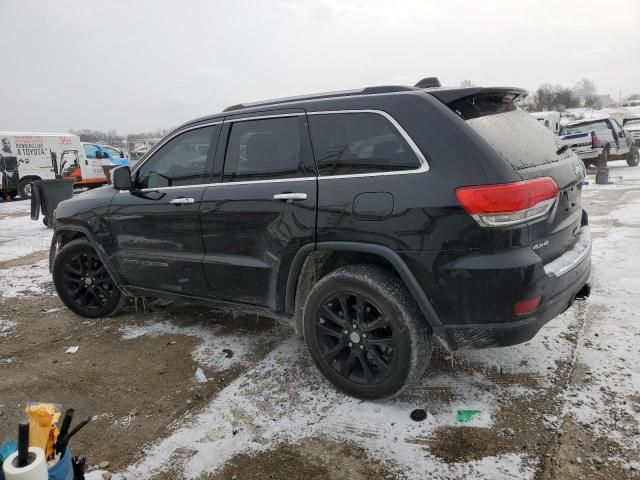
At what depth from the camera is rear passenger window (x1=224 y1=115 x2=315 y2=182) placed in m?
3.18

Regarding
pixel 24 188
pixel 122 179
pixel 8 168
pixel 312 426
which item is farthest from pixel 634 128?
pixel 8 168

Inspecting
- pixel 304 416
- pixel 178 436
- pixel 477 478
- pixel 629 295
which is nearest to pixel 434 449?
pixel 477 478

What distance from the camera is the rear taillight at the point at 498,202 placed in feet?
8.04

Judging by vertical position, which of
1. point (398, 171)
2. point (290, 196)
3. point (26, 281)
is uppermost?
point (398, 171)

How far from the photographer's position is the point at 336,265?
320 cm

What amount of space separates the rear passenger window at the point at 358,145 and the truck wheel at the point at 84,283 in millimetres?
2681

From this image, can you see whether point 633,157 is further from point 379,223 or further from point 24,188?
point 24,188

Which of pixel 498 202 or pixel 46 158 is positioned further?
pixel 46 158

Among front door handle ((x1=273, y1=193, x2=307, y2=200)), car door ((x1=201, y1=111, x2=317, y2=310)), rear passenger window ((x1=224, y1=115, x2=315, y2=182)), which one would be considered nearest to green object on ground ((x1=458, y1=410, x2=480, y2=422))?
car door ((x1=201, y1=111, x2=317, y2=310))

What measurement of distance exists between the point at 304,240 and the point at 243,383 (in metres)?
1.10

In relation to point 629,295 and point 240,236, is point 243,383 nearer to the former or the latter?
point 240,236

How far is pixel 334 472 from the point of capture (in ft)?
7.93

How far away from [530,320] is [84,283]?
4005 millimetres

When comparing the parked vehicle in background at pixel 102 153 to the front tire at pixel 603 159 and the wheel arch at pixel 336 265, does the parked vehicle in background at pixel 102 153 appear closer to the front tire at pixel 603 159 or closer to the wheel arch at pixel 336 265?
the front tire at pixel 603 159
